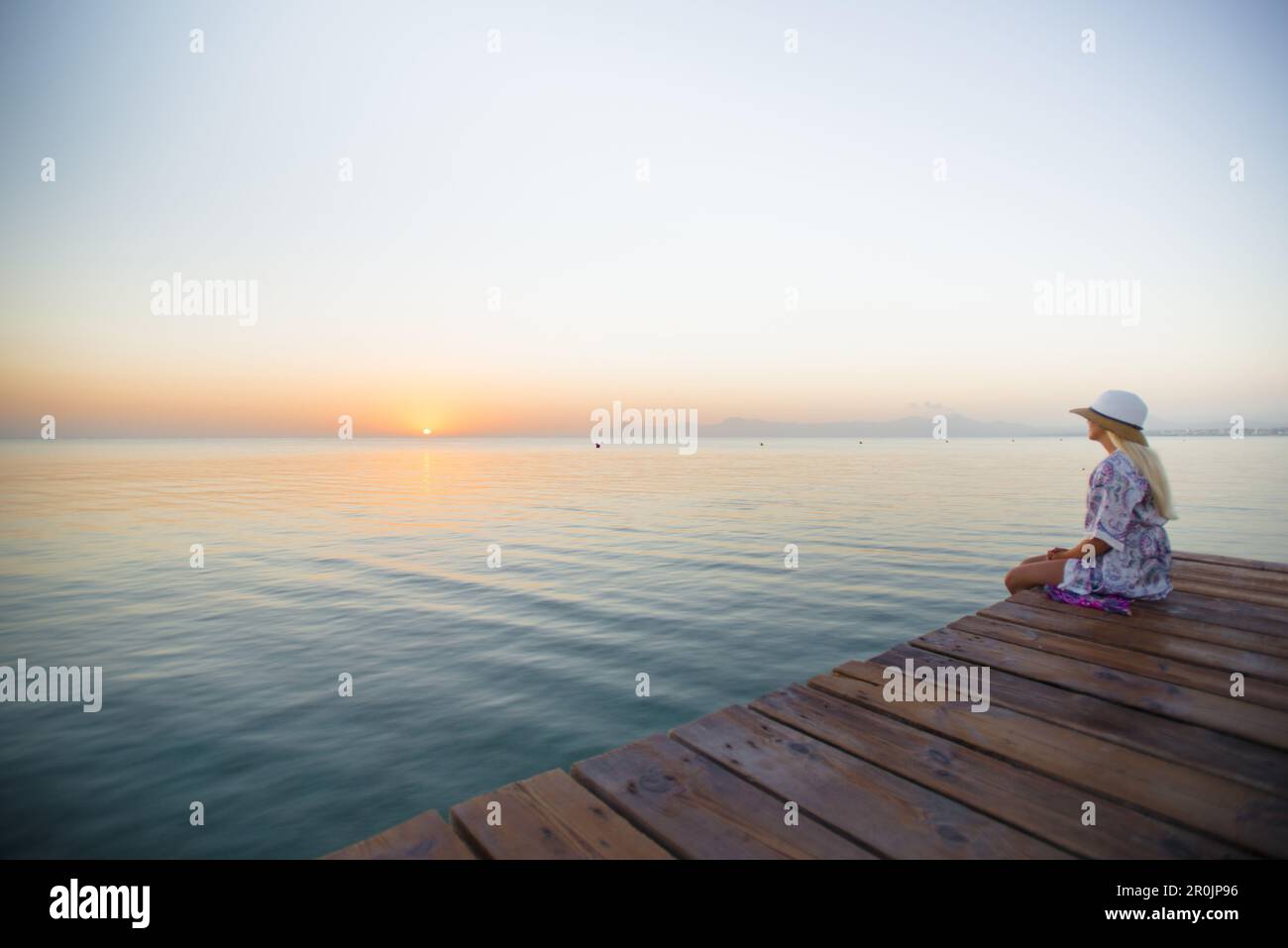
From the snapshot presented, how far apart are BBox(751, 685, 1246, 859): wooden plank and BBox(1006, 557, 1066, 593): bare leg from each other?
4918 mm

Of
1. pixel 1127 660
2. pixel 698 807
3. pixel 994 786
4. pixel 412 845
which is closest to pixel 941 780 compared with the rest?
pixel 994 786

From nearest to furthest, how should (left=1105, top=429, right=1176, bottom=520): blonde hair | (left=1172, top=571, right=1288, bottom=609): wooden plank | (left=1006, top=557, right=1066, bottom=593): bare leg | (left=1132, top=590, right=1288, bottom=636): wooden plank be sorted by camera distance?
1. (left=1132, top=590, right=1288, bottom=636): wooden plank
2. (left=1105, top=429, right=1176, bottom=520): blonde hair
3. (left=1172, top=571, right=1288, bottom=609): wooden plank
4. (left=1006, top=557, right=1066, bottom=593): bare leg

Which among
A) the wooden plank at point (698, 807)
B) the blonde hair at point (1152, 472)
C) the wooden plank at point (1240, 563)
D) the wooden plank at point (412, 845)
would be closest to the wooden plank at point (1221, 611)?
the blonde hair at point (1152, 472)

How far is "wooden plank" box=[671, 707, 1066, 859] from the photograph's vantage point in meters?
3.10

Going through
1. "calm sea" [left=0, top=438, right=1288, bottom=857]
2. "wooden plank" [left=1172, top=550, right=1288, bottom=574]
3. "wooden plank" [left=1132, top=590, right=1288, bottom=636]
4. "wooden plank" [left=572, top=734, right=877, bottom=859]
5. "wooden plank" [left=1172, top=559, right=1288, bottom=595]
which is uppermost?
"wooden plank" [left=1172, top=550, right=1288, bottom=574]

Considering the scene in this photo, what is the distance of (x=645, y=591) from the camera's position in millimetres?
14047

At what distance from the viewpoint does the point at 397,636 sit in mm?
11156

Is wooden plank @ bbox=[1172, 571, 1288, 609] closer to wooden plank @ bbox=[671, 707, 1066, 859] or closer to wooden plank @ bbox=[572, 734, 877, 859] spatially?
wooden plank @ bbox=[671, 707, 1066, 859]

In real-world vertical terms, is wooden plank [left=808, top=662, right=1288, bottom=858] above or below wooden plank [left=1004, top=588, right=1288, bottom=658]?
below

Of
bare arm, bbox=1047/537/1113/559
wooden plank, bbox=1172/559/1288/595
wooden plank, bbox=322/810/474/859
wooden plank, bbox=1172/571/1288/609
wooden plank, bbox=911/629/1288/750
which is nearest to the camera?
wooden plank, bbox=322/810/474/859

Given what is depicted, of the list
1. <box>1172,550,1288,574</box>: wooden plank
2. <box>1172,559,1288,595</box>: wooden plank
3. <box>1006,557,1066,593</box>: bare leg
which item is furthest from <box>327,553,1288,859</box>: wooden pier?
<box>1172,550,1288,574</box>: wooden plank

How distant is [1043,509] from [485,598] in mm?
25448
